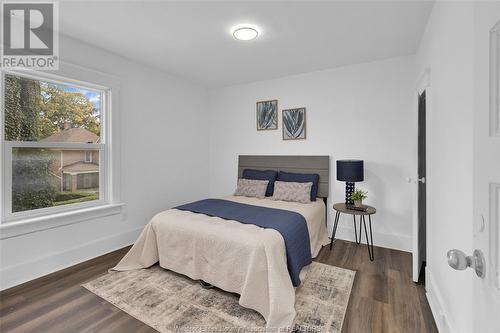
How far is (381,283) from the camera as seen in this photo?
2.34 metres

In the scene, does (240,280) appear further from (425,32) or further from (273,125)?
(425,32)

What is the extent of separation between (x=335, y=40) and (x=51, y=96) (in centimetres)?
320

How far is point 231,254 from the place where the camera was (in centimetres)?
208

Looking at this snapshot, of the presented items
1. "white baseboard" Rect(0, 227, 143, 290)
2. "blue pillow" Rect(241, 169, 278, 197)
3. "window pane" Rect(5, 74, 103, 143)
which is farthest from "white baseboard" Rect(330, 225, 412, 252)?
"window pane" Rect(5, 74, 103, 143)

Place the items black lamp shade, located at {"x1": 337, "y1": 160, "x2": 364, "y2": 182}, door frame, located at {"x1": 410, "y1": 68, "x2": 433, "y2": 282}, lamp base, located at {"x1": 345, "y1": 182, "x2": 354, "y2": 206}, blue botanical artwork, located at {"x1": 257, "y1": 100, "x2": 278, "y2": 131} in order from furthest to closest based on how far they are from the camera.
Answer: blue botanical artwork, located at {"x1": 257, "y1": 100, "x2": 278, "y2": 131}, lamp base, located at {"x1": 345, "y1": 182, "x2": 354, "y2": 206}, black lamp shade, located at {"x1": 337, "y1": 160, "x2": 364, "y2": 182}, door frame, located at {"x1": 410, "y1": 68, "x2": 433, "y2": 282}

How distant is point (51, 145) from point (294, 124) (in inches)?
125

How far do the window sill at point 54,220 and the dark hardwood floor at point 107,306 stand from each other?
1.66 ft

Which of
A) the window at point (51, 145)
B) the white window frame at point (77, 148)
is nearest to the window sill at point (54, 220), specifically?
the white window frame at point (77, 148)

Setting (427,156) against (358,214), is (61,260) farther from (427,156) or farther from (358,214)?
(427,156)

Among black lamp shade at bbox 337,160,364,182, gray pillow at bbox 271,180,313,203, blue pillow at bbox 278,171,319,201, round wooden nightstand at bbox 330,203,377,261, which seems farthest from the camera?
blue pillow at bbox 278,171,319,201

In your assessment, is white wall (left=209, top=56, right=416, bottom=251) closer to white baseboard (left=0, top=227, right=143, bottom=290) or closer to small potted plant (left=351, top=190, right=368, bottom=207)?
small potted plant (left=351, top=190, right=368, bottom=207)

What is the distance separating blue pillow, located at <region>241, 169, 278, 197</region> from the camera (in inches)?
150

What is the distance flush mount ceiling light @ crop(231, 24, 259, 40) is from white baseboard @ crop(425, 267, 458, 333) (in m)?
2.79

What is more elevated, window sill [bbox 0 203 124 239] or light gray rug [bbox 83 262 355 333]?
window sill [bbox 0 203 124 239]
